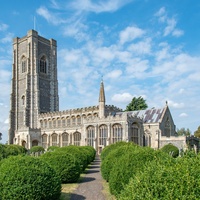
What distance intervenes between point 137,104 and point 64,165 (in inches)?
2084

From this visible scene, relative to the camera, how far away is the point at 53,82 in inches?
2827

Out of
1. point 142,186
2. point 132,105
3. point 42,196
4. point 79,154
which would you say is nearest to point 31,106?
point 132,105

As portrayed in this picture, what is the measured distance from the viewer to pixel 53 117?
62875 mm

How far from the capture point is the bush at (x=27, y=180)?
10.1m

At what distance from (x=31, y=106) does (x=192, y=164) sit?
62223mm

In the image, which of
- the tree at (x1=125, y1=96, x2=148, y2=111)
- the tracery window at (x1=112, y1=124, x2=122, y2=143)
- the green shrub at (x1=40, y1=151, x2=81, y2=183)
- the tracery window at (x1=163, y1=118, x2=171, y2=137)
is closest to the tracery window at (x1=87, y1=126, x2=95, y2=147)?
the tracery window at (x1=112, y1=124, x2=122, y2=143)

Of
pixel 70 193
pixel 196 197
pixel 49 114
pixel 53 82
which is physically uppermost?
pixel 53 82

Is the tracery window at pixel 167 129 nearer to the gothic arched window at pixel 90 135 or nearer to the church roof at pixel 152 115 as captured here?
the church roof at pixel 152 115

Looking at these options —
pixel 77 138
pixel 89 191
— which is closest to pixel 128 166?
pixel 89 191

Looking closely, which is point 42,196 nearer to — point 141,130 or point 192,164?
point 192,164

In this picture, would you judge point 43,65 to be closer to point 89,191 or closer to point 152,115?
point 152,115

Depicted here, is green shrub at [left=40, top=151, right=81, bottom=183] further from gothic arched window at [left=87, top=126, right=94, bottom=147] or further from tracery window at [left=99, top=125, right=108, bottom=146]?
gothic arched window at [left=87, top=126, right=94, bottom=147]

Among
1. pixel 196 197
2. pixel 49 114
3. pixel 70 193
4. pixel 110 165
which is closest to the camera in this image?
pixel 196 197

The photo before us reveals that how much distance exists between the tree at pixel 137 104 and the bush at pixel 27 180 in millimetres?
57449
